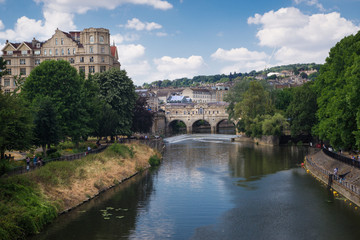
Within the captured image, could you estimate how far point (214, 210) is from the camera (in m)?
34.0

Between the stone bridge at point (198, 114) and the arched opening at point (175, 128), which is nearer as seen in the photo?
the stone bridge at point (198, 114)

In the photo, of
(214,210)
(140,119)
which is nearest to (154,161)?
Answer: (140,119)

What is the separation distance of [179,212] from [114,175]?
14.6 metres

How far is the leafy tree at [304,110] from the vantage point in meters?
78.6

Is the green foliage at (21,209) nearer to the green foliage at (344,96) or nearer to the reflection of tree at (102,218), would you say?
the reflection of tree at (102,218)

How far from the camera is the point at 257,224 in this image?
98.3ft

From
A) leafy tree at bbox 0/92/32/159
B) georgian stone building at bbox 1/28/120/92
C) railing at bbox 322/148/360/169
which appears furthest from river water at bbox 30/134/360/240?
georgian stone building at bbox 1/28/120/92

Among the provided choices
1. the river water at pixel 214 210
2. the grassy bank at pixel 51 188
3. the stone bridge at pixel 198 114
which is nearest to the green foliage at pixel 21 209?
the grassy bank at pixel 51 188

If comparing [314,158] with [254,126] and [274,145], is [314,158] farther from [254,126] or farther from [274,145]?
[254,126]

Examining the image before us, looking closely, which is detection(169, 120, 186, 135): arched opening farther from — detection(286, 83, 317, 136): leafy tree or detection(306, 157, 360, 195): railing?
detection(306, 157, 360, 195): railing

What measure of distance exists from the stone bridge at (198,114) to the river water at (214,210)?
84329 millimetres

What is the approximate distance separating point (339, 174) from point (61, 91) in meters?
33.5

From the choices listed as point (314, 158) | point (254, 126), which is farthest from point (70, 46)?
point (314, 158)

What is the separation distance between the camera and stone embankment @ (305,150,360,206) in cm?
3451
